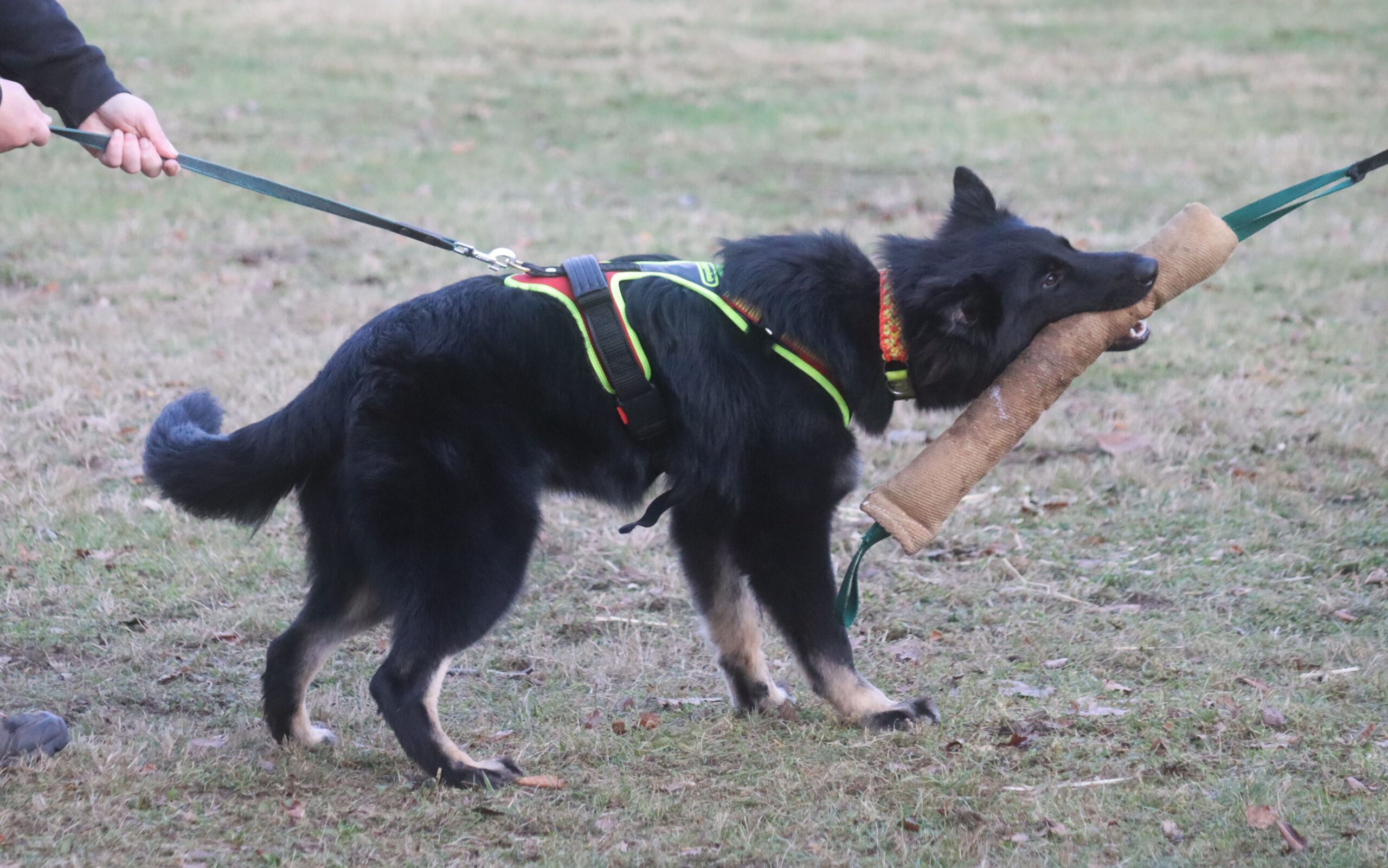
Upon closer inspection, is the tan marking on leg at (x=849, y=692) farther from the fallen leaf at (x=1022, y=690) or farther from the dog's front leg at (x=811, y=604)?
the fallen leaf at (x=1022, y=690)

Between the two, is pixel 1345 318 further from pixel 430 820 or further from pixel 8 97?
pixel 8 97

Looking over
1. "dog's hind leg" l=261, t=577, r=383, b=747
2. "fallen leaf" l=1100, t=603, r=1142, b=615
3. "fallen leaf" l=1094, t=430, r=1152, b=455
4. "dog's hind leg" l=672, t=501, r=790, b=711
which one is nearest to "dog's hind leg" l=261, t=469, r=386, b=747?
"dog's hind leg" l=261, t=577, r=383, b=747

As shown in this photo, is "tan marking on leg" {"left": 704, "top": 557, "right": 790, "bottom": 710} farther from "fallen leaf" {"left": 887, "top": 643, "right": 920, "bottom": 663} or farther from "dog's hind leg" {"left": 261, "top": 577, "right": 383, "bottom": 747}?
"dog's hind leg" {"left": 261, "top": 577, "right": 383, "bottom": 747}

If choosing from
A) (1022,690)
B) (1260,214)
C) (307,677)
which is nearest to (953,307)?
(1022,690)

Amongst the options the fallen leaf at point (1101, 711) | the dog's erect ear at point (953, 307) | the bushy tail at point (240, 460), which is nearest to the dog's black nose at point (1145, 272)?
the dog's erect ear at point (953, 307)

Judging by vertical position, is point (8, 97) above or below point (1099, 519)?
above

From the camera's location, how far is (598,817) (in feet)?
10.9

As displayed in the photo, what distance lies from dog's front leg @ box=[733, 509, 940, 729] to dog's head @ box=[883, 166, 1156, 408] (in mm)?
603

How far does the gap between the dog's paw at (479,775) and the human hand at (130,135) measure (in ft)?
6.15

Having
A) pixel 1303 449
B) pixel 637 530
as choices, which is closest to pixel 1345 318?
pixel 1303 449

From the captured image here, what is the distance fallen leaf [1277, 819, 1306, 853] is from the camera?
2.99 meters

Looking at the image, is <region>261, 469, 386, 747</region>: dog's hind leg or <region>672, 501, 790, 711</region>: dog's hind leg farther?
<region>672, 501, 790, 711</region>: dog's hind leg

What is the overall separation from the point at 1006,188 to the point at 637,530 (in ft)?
24.2

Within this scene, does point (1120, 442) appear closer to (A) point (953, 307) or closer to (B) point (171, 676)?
(A) point (953, 307)
